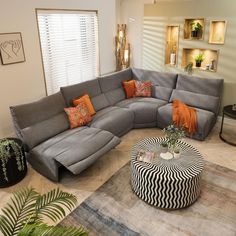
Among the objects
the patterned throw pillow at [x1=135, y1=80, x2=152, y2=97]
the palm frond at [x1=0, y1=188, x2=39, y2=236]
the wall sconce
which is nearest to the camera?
the palm frond at [x1=0, y1=188, x2=39, y2=236]

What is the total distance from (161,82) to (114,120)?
5.15ft

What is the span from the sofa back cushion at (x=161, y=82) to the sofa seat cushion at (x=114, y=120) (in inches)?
36.1

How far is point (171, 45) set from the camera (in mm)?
5215

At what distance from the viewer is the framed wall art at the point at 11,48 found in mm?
3430

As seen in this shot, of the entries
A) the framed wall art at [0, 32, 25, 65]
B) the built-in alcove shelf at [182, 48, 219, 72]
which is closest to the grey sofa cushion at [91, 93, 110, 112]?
the framed wall art at [0, 32, 25, 65]

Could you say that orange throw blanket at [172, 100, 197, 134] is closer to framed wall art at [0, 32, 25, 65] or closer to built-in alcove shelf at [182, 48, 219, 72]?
built-in alcove shelf at [182, 48, 219, 72]

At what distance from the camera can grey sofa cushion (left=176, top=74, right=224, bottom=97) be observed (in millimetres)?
4312

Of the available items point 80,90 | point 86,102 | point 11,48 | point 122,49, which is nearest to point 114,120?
point 86,102

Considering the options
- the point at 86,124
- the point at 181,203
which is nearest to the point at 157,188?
the point at 181,203

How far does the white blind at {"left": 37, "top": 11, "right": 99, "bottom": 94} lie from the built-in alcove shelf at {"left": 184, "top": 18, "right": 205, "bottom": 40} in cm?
188

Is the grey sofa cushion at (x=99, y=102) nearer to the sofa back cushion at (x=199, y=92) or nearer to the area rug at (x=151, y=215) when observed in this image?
the sofa back cushion at (x=199, y=92)

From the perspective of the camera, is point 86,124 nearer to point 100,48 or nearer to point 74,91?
point 74,91

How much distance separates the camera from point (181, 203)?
2.63m

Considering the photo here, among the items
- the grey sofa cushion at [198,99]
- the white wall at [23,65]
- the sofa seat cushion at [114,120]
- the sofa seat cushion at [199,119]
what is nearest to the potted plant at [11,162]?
the white wall at [23,65]
